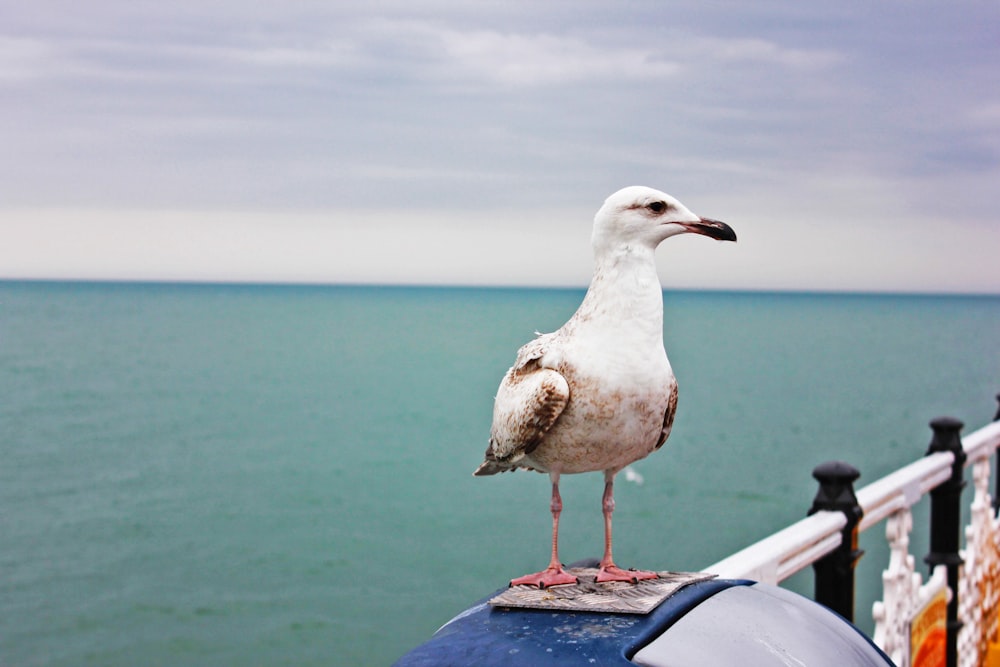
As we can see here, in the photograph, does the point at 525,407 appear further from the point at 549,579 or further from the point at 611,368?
the point at 549,579

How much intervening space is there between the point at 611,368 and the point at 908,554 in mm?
3025

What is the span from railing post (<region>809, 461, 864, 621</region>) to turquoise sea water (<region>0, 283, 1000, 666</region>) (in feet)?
26.0

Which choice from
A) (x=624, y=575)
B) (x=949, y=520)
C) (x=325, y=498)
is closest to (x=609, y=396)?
(x=624, y=575)

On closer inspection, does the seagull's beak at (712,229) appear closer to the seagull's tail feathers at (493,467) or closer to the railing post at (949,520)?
the seagull's tail feathers at (493,467)

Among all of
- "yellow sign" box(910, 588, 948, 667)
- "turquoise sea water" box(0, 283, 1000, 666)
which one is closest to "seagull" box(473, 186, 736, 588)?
"yellow sign" box(910, 588, 948, 667)

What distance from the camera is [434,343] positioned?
98.6 m

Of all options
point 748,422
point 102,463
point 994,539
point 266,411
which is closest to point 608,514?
point 994,539

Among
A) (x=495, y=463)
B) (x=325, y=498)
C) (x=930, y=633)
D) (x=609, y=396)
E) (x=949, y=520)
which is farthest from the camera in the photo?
(x=325, y=498)

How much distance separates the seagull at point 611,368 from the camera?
2.38 metres

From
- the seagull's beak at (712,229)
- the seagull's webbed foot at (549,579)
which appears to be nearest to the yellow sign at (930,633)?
the seagull's webbed foot at (549,579)

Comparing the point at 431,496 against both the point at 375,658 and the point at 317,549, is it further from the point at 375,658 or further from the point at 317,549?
the point at 375,658

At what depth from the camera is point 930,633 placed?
4668mm

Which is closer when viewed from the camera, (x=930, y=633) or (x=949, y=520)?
(x=930, y=633)

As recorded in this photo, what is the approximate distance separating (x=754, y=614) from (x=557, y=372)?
2.38 ft
